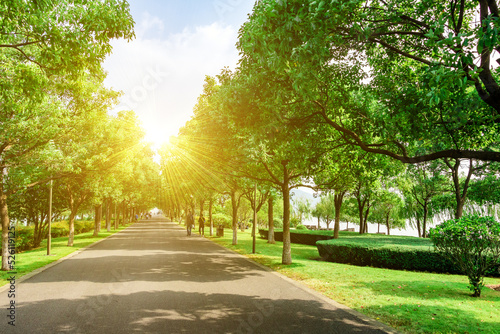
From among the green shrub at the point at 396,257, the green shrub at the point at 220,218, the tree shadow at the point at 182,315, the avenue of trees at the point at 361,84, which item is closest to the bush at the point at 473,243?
the avenue of trees at the point at 361,84

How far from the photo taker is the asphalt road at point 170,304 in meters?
5.59

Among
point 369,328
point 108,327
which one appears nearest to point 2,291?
point 108,327

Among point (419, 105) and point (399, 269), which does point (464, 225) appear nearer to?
point (419, 105)

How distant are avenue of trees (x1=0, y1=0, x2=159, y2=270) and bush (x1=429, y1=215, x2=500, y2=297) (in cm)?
972

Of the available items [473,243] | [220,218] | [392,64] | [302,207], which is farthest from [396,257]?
[302,207]

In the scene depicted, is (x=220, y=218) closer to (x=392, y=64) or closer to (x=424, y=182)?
(x=424, y=182)

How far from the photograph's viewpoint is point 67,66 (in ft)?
22.9

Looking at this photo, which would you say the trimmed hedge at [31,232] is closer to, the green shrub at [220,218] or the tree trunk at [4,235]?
the tree trunk at [4,235]

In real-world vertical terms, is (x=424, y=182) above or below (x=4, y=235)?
above

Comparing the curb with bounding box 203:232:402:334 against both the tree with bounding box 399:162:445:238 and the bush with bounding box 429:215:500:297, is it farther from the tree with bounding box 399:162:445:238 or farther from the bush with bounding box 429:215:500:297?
the tree with bounding box 399:162:445:238

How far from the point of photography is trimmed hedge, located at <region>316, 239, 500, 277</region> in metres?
12.9

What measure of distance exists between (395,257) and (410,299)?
621 cm

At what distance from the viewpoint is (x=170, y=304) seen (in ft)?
23.0

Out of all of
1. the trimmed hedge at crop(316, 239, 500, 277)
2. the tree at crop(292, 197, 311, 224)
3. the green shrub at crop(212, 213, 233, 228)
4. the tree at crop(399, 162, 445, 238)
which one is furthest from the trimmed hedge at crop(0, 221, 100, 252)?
the tree at crop(292, 197, 311, 224)
